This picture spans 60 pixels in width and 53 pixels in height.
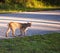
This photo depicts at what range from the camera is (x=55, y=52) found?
9156 mm

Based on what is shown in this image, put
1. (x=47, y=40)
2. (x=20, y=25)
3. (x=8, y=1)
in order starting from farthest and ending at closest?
(x=8, y=1) < (x=20, y=25) < (x=47, y=40)

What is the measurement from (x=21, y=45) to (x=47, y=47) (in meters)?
0.84

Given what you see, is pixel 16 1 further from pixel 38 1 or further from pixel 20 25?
pixel 20 25

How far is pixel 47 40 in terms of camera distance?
11.1 meters

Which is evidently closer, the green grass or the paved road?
the green grass

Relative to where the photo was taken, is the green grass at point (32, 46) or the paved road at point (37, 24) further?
the paved road at point (37, 24)

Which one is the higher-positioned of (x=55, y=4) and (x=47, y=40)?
(x=47, y=40)

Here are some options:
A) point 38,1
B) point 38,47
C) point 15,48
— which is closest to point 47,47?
point 38,47

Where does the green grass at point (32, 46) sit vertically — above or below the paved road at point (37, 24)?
above

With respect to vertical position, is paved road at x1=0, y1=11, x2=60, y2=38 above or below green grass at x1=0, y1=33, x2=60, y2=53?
below

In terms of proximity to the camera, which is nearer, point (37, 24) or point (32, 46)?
point (32, 46)

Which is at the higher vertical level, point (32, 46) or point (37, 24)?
point (32, 46)

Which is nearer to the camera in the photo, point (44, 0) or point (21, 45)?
point (21, 45)

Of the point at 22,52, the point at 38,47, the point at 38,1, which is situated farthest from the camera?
the point at 38,1
